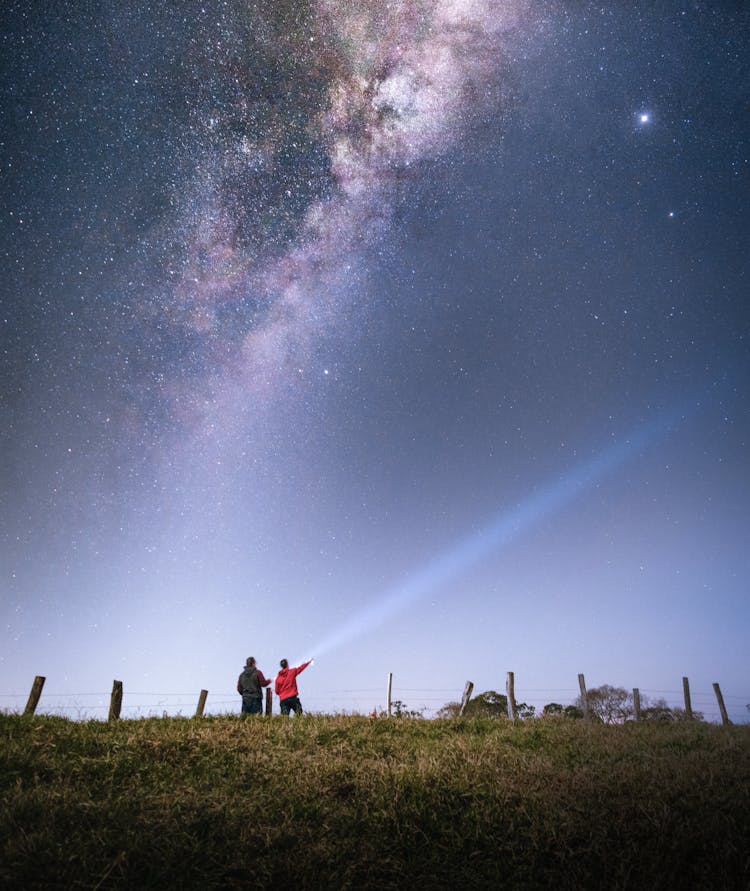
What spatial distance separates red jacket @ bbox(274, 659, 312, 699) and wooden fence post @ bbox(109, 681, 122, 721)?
4514 millimetres

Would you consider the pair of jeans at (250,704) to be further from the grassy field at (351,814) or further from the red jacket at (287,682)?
the grassy field at (351,814)

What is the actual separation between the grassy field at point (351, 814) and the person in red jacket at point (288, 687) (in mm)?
6079

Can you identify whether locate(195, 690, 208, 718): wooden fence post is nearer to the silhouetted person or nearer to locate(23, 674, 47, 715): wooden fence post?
the silhouetted person

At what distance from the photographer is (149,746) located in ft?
31.1

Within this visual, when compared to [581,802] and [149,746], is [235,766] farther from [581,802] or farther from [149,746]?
[581,802]

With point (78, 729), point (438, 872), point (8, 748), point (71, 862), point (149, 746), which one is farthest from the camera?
point (78, 729)

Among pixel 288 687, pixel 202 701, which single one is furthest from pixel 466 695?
pixel 202 701

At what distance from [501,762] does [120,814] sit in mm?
6195

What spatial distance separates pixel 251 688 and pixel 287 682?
109 cm

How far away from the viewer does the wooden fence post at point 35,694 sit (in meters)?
13.6

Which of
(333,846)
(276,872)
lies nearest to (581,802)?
(333,846)

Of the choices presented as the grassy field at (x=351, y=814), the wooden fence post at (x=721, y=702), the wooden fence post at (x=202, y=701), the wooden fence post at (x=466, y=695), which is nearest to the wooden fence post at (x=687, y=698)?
the wooden fence post at (x=721, y=702)

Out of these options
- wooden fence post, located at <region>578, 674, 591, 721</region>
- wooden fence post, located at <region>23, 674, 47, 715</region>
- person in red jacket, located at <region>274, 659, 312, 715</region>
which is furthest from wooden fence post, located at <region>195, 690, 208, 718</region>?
wooden fence post, located at <region>578, 674, 591, 721</region>

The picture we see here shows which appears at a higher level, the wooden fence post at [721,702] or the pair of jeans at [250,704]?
the wooden fence post at [721,702]
